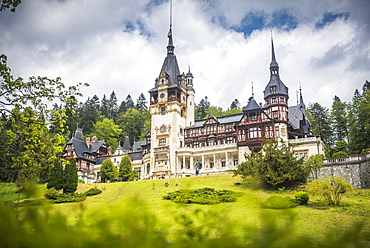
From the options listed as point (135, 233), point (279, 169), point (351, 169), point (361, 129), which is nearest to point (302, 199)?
point (279, 169)

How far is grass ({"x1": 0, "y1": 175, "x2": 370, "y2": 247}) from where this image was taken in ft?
8.30

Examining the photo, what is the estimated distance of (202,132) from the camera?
66250 mm

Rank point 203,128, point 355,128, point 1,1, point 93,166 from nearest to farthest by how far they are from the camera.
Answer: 1. point 1,1
2. point 355,128
3. point 203,128
4. point 93,166

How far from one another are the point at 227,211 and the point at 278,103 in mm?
57669

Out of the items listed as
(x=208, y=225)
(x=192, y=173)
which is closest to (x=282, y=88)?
(x=192, y=173)

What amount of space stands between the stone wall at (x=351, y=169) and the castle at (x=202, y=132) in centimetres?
1529

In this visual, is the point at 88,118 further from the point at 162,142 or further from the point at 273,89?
the point at 273,89

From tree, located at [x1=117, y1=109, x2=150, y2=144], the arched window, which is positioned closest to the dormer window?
the arched window

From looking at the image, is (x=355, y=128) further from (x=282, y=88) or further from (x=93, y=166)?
(x=93, y=166)

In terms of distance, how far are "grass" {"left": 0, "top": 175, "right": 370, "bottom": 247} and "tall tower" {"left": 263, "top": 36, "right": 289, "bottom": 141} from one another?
1757 centimetres

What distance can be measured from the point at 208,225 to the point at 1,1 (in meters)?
14.5

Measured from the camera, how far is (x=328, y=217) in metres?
21.9

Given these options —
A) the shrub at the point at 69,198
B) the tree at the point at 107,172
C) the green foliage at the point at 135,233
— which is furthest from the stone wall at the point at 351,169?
the green foliage at the point at 135,233

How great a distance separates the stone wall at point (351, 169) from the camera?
35219mm
